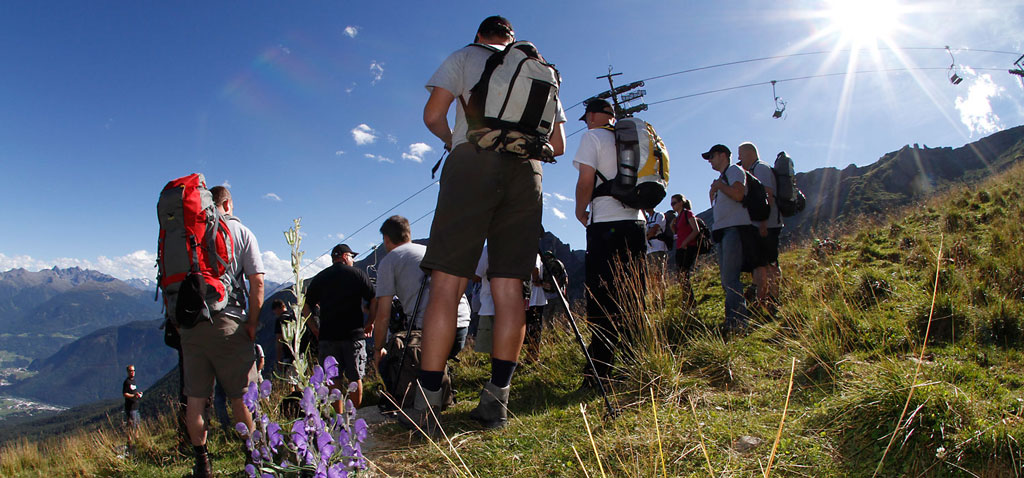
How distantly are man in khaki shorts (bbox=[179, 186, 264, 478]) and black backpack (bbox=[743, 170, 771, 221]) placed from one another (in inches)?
167

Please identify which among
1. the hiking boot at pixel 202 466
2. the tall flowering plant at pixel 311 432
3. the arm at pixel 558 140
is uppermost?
the arm at pixel 558 140

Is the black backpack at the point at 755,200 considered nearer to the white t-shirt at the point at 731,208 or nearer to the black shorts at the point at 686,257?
the white t-shirt at the point at 731,208

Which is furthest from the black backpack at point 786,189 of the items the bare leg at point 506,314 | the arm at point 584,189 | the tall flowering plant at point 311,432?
the tall flowering plant at point 311,432

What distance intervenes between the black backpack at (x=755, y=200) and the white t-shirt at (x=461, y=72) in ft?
10.4

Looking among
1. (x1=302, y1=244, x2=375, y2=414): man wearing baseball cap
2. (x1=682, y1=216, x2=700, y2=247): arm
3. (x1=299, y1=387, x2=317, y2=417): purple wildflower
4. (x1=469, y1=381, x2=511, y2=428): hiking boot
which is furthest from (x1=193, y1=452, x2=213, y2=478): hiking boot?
(x1=682, y1=216, x2=700, y2=247): arm

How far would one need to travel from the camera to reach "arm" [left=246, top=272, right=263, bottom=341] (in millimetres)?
3205

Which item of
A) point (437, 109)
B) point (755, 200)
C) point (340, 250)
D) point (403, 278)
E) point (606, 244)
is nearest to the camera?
point (437, 109)

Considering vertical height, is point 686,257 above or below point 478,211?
below

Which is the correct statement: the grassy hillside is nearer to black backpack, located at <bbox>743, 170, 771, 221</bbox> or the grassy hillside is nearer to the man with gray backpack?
the man with gray backpack

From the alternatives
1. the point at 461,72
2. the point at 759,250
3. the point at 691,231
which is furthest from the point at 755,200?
the point at 461,72

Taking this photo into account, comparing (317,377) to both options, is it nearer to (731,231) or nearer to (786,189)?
(731,231)

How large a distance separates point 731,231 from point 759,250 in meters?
0.33

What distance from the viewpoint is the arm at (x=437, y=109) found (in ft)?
8.12

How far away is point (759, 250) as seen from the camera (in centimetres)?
462
